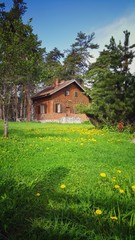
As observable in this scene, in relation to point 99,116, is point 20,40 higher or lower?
higher

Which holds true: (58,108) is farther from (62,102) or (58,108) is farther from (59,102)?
(62,102)

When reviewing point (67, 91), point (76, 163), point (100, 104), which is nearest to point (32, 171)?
point (76, 163)

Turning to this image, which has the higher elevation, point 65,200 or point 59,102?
point 59,102

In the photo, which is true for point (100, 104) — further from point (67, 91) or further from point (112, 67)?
point (67, 91)

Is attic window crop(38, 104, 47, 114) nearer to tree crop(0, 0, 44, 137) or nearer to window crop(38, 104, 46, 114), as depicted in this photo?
window crop(38, 104, 46, 114)

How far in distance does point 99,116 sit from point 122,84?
2835 millimetres

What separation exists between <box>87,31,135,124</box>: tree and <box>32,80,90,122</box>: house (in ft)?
77.7

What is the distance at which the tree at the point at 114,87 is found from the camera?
587 inches

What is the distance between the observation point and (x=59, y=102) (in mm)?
42250

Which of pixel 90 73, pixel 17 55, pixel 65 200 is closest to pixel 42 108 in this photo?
pixel 90 73

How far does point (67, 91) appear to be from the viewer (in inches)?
1692

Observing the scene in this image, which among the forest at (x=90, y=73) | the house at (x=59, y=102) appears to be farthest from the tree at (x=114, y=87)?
the house at (x=59, y=102)

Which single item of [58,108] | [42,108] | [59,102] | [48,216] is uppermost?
[59,102]

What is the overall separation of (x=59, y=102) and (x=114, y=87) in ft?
90.0
